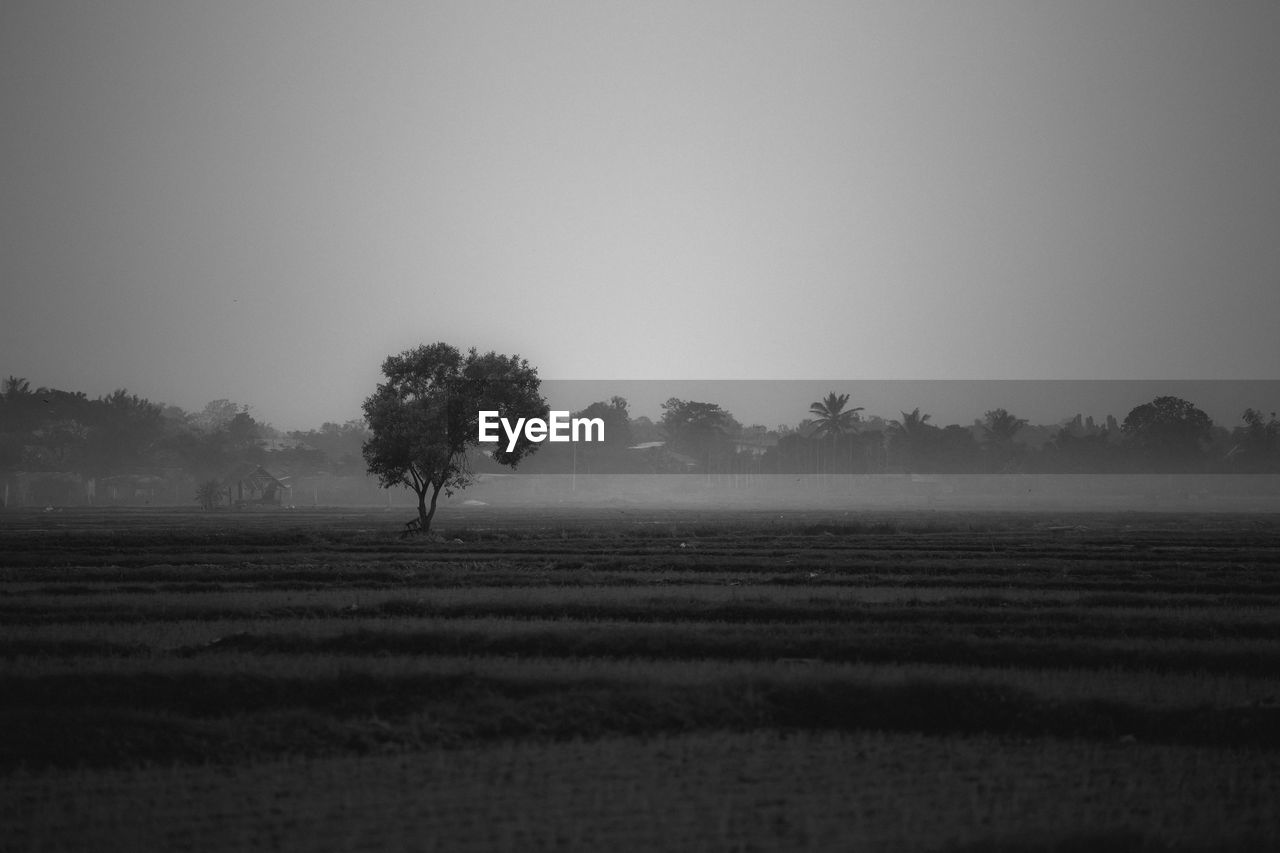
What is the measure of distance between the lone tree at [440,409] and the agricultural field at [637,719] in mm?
24891

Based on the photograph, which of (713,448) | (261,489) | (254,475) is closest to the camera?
(254,475)

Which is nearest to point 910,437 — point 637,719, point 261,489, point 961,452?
point 961,452

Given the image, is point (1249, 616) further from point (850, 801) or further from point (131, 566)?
point (131, 566)

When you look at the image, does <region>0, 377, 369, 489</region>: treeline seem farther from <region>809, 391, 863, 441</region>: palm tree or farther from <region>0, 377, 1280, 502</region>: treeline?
<region>809, 391, 863, 441</region>: palm tree

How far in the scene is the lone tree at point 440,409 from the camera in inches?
2069

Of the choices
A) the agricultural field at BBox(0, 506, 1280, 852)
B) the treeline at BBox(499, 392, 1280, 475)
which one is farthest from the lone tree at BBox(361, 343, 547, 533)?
the treeline at BBox(499, 392, 1280, 475)

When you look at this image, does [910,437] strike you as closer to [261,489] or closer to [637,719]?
[261,489]

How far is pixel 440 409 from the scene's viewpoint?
54.1 metres

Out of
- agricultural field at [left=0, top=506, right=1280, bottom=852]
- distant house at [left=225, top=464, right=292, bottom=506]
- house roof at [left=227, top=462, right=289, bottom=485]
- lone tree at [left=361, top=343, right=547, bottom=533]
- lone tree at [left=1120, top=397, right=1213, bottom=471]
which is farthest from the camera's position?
lone tree at [left=1120, top=397, right=1213, bottom=471]

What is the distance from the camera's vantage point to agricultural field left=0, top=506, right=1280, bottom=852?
10.4 m

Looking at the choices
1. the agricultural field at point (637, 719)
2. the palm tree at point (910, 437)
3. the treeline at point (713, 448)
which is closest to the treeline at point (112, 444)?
the treeline at point (713, 448)

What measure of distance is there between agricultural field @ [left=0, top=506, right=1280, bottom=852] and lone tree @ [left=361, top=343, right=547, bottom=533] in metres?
24.9

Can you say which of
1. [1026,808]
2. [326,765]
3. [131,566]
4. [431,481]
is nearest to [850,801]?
[1026,808]

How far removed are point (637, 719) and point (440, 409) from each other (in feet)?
135
